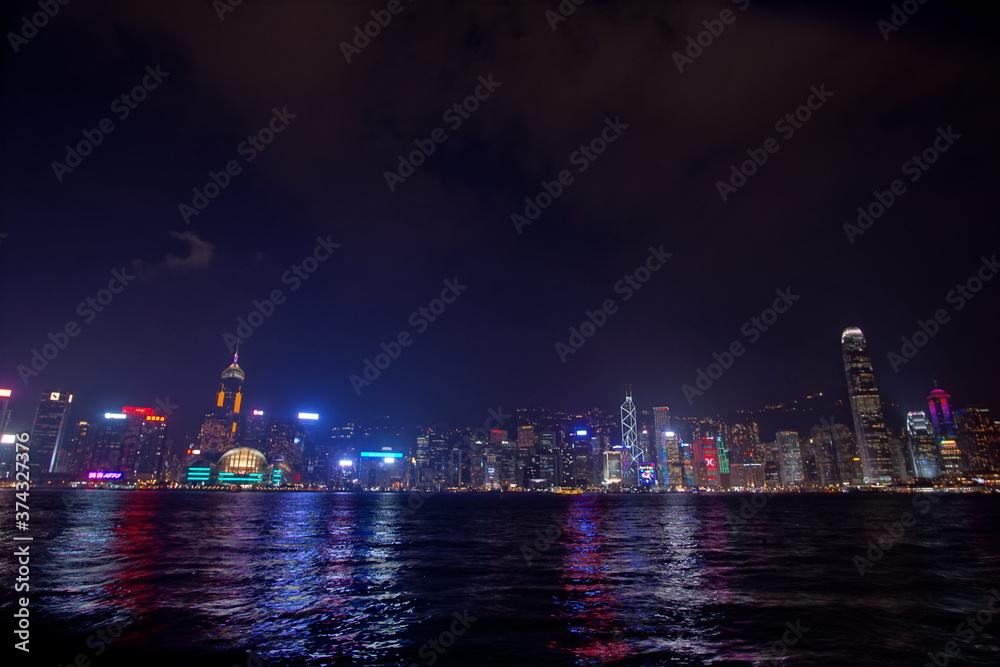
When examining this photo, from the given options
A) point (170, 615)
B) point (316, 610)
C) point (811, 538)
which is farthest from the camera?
point (811, 538)

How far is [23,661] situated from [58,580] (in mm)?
14433

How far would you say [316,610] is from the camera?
2038 cm

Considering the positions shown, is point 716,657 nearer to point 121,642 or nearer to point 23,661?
point 121,642

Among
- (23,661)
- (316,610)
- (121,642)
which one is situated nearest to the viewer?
(23,661)

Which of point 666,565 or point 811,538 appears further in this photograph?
point 811,538

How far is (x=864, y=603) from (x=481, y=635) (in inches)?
687

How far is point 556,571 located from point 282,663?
19259mm

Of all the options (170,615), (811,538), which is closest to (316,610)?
(170,615)

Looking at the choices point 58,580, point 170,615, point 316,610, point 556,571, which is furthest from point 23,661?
point 556,571

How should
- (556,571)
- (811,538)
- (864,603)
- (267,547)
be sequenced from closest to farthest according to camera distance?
(864,603)
(556,571)
(267,547)
(811,538)

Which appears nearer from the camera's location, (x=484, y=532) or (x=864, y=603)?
(x=864, y=603)

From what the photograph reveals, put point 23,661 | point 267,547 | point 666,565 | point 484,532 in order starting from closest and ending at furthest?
point 23,661 → point 666,565 → point 267,547 → point 484,532

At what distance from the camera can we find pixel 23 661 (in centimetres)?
1433

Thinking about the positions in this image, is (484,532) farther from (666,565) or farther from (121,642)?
(121,642)
